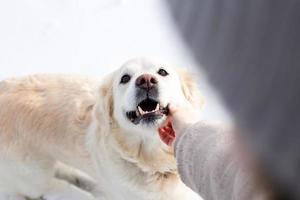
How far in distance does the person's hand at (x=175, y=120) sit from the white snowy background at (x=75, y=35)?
1122mm

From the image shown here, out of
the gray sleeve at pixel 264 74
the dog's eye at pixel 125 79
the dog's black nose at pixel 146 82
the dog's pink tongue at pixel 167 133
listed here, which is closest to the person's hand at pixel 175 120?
the dog's pink tongue at pixel 167 133

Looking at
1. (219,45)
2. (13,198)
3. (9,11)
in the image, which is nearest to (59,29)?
(9,11)

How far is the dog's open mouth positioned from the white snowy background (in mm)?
1104

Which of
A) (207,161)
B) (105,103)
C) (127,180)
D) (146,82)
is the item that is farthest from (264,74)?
(127,180)

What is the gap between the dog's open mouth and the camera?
1896 millimetres

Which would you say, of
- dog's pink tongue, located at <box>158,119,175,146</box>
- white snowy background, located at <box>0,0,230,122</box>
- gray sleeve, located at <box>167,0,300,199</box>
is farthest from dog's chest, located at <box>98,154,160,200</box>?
gray sleeve, located at <box>167,0,300,199</box>

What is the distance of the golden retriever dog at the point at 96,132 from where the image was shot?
197 cm

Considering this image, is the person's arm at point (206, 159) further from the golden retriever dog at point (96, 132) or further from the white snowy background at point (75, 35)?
the white snowy background at point (75, 35)

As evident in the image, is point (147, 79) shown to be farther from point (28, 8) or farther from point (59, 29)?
point (28, 8)

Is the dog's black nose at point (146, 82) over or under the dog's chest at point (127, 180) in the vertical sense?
over

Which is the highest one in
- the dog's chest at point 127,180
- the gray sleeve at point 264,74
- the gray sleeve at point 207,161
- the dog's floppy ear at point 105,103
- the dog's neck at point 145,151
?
the gray sleeve at point 264,74

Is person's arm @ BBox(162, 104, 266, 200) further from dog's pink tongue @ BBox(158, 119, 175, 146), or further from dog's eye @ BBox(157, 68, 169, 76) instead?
dog's eye @ BBox(157, 68, 169, 76)

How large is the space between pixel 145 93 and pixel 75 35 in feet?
6.32

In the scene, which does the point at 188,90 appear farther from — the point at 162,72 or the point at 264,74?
the point at 264,74
